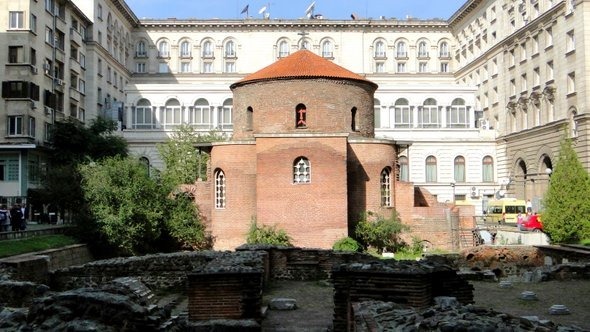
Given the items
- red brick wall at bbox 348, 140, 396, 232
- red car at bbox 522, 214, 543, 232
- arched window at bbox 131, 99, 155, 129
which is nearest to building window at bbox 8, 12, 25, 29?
arched window at bbox 131, 99, 155, 129

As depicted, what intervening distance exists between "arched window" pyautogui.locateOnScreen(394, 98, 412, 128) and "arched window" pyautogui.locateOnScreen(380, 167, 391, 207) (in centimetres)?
2728

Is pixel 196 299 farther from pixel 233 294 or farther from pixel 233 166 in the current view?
pixel 233 166

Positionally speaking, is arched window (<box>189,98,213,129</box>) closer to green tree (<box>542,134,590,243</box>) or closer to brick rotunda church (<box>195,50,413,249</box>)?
brick rotunda church (<box>195,50,413,249</box>)

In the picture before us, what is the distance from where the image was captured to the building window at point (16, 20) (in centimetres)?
4009

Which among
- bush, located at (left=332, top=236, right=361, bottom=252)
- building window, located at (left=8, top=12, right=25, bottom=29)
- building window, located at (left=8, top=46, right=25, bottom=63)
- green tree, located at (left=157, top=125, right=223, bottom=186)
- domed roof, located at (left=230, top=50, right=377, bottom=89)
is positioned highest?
building window, located at (left=8, top=12, right=25, bottom=29)

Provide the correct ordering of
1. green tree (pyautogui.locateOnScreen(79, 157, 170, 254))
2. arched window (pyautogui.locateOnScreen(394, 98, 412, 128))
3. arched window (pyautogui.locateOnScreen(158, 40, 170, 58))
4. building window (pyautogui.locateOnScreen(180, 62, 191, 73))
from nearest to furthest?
green tree (pyautogui.locateOnScreen(79, 157, 170, 254)) → arched window (pyautogui.locateOnScreen(394, 98, 412, 128)) → arched window (pyautogui.locateOnScreen(158, 40, 170, 58)) → building window (pyautogui.locateOnScreen(180, 62, 191, 73))

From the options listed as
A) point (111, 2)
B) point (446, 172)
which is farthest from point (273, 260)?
point (111, 2)

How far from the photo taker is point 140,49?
7125cm

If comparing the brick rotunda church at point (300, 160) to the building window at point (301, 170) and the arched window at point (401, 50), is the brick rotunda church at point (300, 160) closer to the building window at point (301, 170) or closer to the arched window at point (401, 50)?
the building window at point (301, 170)

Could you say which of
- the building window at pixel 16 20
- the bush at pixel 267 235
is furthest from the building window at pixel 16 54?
the bush at pixel 267 235

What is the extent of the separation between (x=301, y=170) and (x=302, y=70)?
5.77m

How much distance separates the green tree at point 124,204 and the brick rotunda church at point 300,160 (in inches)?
122

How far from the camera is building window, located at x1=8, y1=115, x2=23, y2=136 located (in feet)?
130

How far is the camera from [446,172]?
176 ft
